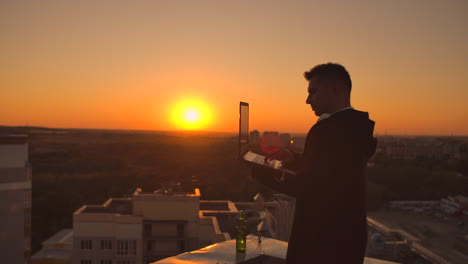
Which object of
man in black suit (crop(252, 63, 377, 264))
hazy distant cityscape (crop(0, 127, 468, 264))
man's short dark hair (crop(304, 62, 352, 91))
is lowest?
hazy distant cityscape (crop(0, 127, 468, 264))

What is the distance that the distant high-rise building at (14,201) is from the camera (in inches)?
247

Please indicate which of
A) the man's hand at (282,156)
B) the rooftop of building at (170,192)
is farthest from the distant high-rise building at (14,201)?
the man's hand at (282,156)

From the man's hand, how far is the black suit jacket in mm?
89

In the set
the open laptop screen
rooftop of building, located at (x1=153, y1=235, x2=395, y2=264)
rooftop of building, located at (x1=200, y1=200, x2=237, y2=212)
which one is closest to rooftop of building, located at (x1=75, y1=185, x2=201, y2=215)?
rooftop of building, located at (x1=200, y1=200, x2=237, y2=212)

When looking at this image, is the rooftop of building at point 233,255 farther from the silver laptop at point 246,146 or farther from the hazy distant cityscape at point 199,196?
the hazy distant cityscape at point 199,196

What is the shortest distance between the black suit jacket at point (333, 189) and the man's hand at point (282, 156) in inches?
3.5

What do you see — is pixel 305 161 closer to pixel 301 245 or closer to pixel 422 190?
pixel 301 245

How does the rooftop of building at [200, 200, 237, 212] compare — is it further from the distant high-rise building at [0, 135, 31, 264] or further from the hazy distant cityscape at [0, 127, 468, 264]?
the distant high-rise building at [0, 135, 31, 264]

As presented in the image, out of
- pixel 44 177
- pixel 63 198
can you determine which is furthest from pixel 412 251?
pixel 44 177

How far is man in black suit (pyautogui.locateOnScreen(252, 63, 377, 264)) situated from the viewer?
0.93 m

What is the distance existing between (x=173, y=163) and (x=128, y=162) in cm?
501

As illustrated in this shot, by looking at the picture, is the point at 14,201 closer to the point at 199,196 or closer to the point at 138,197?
the point at 138,197

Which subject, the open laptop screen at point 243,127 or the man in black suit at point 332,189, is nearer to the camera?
the man in black suit at point 332,189

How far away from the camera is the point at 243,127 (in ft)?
4.09
